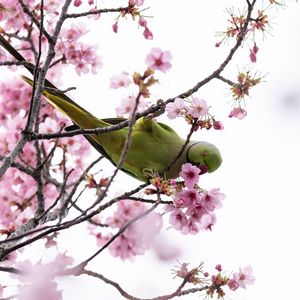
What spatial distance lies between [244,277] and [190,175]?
1.02 metres

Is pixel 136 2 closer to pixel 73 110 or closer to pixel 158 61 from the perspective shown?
pixel 158 61

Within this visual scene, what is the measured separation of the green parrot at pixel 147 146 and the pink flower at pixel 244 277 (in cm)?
82

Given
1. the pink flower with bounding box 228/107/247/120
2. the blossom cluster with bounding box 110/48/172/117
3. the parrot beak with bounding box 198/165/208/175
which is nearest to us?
the blossom cluster with bounding box 110/48/172/117

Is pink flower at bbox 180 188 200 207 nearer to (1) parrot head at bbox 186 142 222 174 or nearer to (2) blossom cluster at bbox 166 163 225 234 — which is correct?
(2) blossom cluster at bbox 166 163 225 234

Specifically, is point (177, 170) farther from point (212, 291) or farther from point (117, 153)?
point (212, 291)

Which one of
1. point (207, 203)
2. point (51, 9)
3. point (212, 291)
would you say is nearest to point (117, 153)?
point (207, 203)

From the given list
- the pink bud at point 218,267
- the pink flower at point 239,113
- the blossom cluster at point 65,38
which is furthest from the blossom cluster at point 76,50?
the pink bud at point 218,267

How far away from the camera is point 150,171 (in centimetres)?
405

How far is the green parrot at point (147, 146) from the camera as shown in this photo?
4012 millimetres

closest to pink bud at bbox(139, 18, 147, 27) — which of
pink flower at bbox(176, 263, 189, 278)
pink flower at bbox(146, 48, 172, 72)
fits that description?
pink flower at bbox(146, 48, 172, 72)

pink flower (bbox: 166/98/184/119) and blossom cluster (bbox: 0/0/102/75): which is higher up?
blossom cluster (bbox: 0/0/102/75)

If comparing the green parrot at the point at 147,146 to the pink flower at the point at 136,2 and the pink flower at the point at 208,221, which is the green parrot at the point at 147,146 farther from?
the pink flower at the point at 136,2

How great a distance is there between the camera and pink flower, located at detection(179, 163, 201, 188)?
352 centimetres

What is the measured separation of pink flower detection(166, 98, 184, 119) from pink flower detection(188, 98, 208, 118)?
0.08 m
